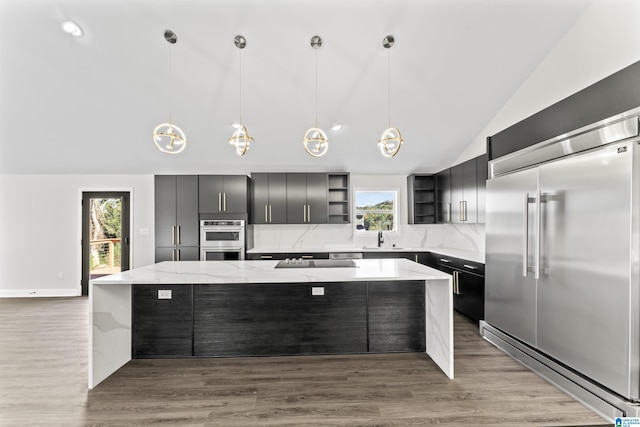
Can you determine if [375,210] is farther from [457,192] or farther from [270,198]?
[270,198]

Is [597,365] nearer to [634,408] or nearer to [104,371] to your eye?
[634,408]

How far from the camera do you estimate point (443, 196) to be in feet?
17.2

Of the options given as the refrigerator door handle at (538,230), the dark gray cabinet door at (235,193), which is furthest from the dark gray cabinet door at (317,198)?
the refrigerator door handle at (538,230)

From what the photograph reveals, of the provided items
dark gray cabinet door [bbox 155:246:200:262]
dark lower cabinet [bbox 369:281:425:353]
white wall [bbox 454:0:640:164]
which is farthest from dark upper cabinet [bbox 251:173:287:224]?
white wall [bbox 454:0:640:164]

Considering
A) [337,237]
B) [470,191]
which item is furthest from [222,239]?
[470,191]

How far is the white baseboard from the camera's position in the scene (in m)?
5.55

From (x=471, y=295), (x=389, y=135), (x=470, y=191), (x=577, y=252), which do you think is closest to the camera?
(x=577, y=252)

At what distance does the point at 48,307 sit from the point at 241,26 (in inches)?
198

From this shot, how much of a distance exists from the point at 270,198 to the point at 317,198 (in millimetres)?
815

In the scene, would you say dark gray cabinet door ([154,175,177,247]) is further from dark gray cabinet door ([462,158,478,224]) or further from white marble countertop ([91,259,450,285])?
dark gray cabinet door ([462,158,478,224])

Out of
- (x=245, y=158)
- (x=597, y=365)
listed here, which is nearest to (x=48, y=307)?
(x=245, y=158)

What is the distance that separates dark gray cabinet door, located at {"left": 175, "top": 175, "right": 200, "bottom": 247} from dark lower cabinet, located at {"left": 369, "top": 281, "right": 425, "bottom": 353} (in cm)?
332

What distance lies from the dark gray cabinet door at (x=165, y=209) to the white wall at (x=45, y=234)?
74cm

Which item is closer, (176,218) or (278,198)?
(176,218)
